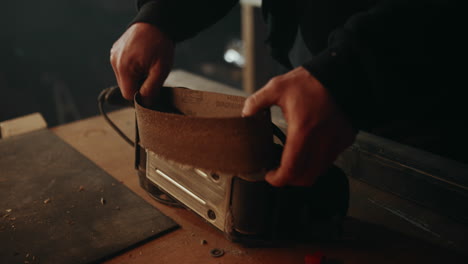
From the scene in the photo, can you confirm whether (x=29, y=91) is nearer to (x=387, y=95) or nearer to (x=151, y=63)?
(x=151, y=63)

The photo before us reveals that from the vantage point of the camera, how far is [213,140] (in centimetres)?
47

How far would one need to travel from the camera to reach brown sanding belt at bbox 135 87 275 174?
46cm

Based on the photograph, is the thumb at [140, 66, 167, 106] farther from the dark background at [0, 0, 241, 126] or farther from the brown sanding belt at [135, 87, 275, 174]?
the dark background at [0, 0, 241, 126]

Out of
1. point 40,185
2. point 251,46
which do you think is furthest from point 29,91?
point 40,185

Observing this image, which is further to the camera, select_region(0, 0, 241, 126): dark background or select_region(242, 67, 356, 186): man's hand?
select_region(0, 0, 241, 126): dark background

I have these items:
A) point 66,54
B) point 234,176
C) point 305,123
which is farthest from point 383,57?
point 66,54

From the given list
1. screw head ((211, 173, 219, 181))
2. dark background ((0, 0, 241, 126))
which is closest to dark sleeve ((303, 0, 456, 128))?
screw head ((211, 173, 219, 181))

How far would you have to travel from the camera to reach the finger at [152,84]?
0.64 m

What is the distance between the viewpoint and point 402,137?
0.82 meters

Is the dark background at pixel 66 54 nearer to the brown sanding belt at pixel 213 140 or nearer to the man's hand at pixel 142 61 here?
the man's hand at pixel 142 61

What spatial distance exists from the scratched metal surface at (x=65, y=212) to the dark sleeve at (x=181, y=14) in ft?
0.99

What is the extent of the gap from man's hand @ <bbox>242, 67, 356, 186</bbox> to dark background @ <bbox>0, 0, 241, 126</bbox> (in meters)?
2.13

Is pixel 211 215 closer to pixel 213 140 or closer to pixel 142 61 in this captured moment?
pixel 213 140

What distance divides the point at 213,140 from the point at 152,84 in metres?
0.23
